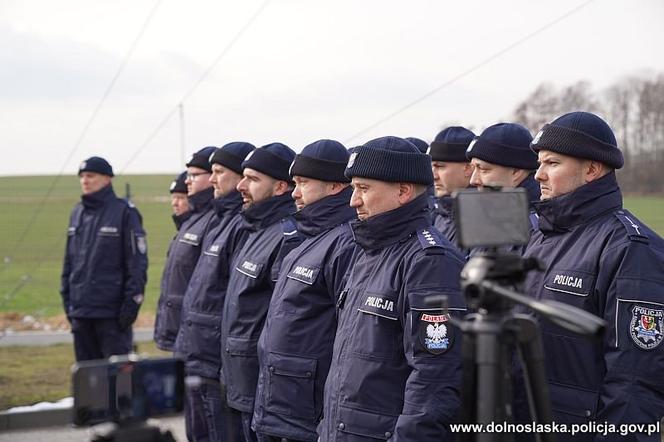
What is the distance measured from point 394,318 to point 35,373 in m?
7.46

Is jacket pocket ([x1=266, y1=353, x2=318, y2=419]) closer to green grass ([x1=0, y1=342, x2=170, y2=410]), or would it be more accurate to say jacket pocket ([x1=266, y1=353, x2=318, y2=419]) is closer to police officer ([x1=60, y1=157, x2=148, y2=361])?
green grass ([x1=0, y1=342, x2=170, y2=410])

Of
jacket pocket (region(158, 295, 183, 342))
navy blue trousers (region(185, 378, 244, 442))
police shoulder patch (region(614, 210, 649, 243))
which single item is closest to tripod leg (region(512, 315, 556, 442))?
police shoulder patch (region(614, 210, 649, 243))

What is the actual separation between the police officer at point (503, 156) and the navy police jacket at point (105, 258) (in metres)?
4.91

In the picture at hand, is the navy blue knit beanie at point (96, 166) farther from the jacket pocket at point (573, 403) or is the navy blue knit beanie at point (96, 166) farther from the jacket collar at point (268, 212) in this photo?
the jacket pocket at point (573, 403)

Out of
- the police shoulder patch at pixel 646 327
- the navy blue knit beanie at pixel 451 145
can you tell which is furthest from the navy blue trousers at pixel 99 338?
the police shoulder patch at pixel 646 327

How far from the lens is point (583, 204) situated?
11.5 feet

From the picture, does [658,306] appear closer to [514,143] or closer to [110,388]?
[514,143]

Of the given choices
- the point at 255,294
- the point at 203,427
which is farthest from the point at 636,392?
the point at 203,427

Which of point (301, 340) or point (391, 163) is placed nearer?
point (391, 163)

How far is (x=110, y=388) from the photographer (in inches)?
72.4

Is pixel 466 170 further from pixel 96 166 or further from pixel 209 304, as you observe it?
pixel 96 166

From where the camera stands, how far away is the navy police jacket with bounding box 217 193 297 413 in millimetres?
5270

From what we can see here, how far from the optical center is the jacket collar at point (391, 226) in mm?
3785

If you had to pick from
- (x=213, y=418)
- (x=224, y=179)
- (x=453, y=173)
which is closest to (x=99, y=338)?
(x=224, y=179)
